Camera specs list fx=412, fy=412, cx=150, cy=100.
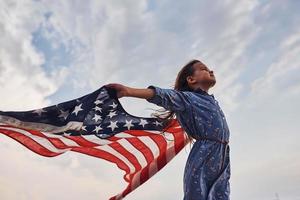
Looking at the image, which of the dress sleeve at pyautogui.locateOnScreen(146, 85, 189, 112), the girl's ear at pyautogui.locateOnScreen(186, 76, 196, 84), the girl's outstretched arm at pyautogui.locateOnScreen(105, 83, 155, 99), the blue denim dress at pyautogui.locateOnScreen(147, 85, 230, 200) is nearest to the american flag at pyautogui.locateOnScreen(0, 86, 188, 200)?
the girl's outstretched arm at pyautogui.locateOnScreen(105, 83, 155, 99)

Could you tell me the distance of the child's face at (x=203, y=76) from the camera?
498 centimetres

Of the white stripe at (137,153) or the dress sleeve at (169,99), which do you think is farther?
the white stripe at (137,153)

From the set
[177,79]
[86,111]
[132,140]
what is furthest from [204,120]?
[132,140]

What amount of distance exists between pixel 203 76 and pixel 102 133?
4.70ft

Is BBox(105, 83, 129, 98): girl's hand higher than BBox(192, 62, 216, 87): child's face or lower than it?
lower

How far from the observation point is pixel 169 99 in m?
4.31

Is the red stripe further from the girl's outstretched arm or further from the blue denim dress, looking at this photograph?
the blue denim dress

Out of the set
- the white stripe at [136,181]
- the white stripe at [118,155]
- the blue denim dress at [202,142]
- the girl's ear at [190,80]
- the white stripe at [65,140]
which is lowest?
the blue denim dress at [202,142]

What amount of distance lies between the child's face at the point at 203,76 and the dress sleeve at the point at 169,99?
537 millimetres

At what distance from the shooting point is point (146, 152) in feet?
21.7

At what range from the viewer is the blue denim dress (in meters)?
4.25

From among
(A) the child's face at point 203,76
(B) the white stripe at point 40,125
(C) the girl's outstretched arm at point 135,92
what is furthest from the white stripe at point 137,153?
(C) the girl's outstretched arm at point 135,92

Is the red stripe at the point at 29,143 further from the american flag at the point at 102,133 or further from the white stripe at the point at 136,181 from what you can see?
the white stripe at the point at 136,181

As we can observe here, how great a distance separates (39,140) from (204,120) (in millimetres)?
2266
